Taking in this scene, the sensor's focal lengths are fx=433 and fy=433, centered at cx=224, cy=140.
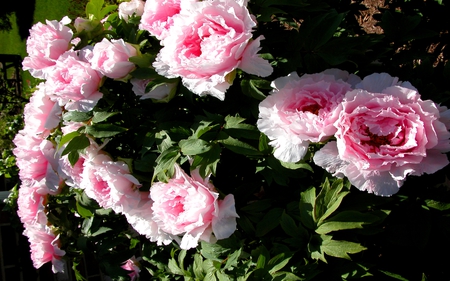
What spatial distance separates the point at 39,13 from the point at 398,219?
334 inches

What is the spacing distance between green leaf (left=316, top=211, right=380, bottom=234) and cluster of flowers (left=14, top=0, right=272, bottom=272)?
241mm

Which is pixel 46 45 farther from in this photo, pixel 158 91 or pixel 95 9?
pixel 158 91

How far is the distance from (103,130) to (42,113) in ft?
0.85

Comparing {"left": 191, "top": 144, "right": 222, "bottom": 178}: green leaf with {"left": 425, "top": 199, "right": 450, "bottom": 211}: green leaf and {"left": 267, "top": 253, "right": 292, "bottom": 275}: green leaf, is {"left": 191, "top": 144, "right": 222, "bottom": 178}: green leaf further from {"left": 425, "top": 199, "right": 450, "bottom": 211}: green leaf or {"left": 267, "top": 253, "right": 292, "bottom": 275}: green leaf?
{"left": 425, "top": 199, "right": 450, "bottom": 211}: green leaf

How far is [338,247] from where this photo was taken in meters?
1.09

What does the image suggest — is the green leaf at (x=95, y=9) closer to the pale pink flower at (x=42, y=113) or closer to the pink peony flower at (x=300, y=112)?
the pale pink flower at (x=42, y=113)

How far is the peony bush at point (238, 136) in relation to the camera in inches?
38.3

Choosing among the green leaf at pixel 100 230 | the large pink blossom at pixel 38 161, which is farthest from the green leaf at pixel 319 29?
the green leaf at pixel 100 230

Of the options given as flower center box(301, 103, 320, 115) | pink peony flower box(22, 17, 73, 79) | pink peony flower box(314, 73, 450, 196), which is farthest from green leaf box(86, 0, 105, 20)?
pink peony flower box(314, 73, 450, 196)

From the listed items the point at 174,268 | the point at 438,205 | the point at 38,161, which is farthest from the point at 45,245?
the point at 438,205

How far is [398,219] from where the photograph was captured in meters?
1.26

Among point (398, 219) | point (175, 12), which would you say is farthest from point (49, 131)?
point (398, 219)

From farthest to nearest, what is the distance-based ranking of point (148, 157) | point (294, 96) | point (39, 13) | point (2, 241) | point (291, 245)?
point (39, 13)
point (2, 241)
point (148, 157)
point (291, 245)
point (294, 96)

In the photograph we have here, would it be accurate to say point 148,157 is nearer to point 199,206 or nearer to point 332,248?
point 199,206
